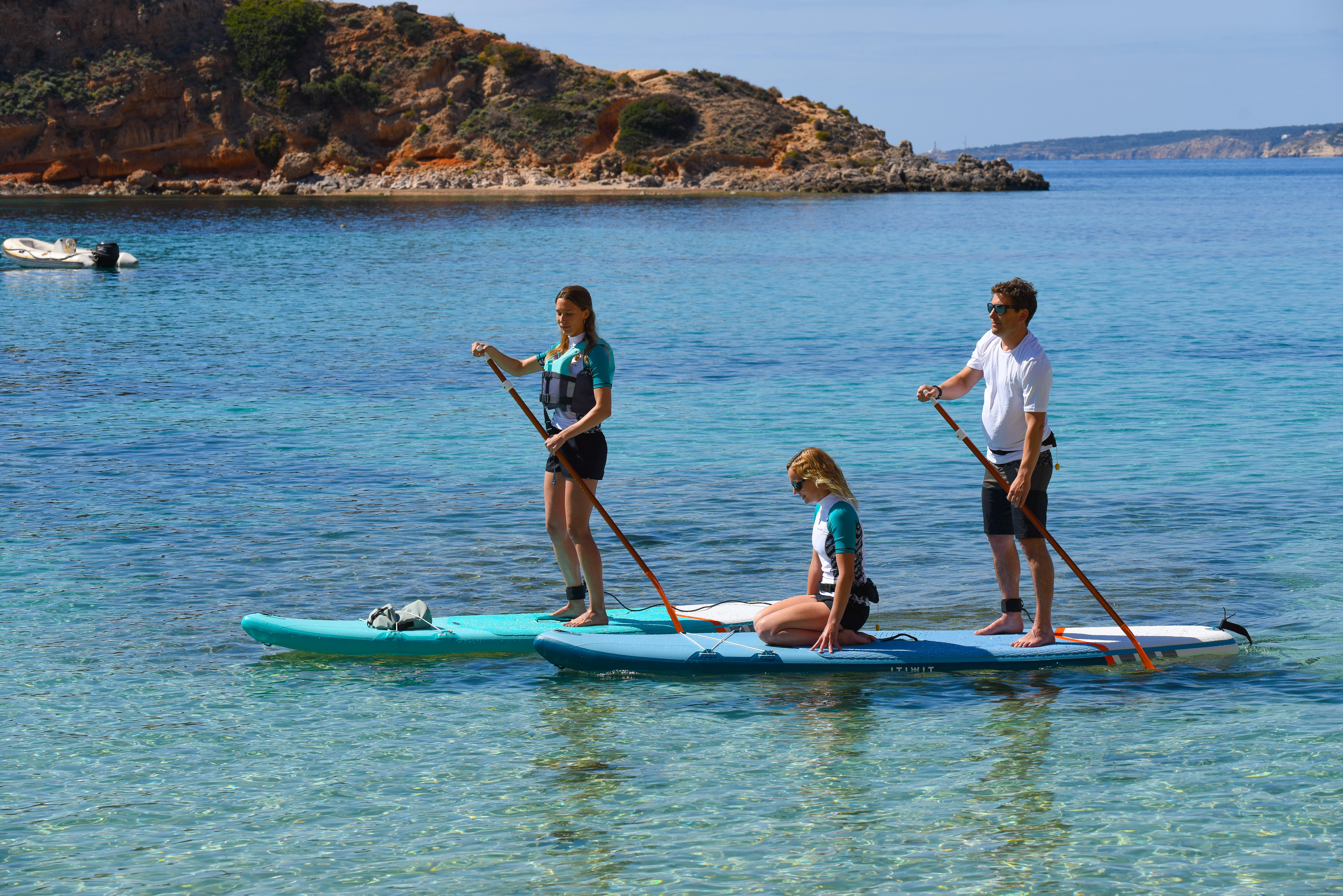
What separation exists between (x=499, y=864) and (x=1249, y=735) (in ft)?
15.0

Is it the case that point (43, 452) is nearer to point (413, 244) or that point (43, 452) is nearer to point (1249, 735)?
point (1249, 735)

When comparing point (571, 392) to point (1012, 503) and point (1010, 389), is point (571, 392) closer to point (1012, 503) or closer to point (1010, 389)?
point (1010, 389)

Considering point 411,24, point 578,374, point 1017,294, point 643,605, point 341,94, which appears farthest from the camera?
point 411,24

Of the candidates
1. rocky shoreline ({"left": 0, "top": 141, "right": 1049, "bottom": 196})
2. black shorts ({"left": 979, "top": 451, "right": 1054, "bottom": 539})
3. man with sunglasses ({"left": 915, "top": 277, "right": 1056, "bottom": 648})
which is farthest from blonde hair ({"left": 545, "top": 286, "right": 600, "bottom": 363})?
rocky shoreline ({"left": 0, "top": 141, "right": 1049, "bottom": 196})

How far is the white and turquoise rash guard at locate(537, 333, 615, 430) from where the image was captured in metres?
8.12

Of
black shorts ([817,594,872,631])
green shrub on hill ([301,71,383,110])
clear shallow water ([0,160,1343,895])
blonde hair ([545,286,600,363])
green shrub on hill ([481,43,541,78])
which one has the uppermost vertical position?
green shrub on hill ([481,43,541,78])

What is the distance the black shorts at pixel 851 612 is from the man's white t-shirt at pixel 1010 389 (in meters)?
1.29

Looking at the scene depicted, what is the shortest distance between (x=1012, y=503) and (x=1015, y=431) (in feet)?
1.48

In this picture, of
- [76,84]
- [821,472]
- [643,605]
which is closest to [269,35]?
[76,84]

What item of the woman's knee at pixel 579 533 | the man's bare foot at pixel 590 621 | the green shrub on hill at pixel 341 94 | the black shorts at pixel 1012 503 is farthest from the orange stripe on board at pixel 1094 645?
the green shrub on hill at pixel 341 94

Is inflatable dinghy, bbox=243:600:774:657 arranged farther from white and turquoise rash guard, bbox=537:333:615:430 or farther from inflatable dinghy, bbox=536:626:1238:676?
white and turquoise rash guard, bbox=537:333:615:430

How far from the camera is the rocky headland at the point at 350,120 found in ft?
342

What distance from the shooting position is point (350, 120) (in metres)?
113

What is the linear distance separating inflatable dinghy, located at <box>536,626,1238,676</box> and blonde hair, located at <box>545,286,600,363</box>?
6.56ft
